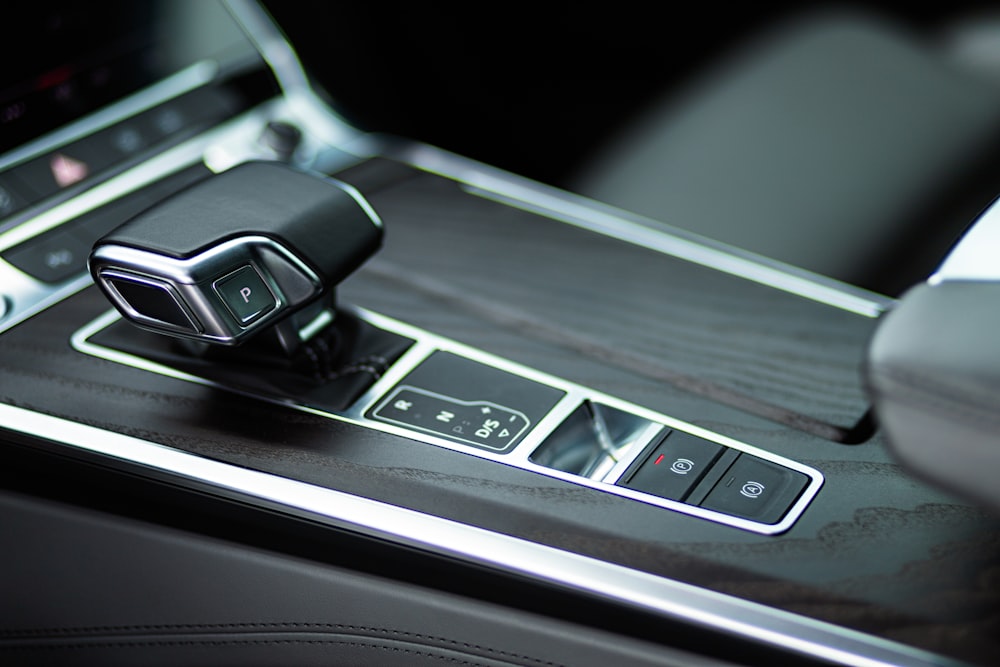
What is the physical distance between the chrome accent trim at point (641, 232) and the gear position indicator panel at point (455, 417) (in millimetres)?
274

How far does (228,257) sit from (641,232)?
40 centimetres

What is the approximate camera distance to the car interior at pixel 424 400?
0.51m

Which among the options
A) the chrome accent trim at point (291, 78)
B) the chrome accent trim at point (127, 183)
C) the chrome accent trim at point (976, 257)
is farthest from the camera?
the chrome accent trim at point (291, 78)

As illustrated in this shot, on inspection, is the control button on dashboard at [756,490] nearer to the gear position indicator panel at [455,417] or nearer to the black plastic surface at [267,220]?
the gear position indicator panel at [455,417]

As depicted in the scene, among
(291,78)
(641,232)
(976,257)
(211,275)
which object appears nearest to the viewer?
(976,257)

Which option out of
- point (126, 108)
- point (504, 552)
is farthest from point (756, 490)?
point (126, 108)

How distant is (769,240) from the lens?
3.30 feet

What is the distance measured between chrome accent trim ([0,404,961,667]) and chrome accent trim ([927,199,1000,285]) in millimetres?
168

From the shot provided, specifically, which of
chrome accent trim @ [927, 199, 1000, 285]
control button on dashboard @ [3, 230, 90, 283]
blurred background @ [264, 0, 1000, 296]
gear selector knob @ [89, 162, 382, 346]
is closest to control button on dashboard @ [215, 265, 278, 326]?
gear selector knob @ [89, 162, 382, 346]

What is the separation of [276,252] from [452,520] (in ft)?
0.56

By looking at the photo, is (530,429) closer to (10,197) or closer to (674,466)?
(674,466)

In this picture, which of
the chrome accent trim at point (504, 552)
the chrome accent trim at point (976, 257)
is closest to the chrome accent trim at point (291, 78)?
the chrome accent trim at point (504, 552)

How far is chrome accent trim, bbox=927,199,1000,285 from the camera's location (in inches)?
17.5

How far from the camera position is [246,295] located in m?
0.59
